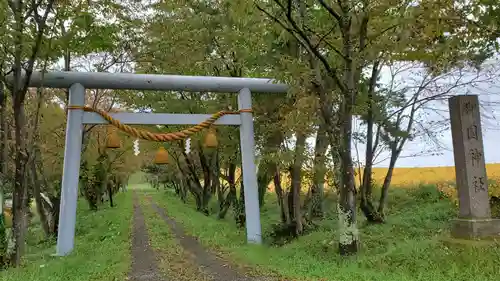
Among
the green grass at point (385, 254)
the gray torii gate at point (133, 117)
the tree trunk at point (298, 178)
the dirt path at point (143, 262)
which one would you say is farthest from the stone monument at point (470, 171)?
the dirt path at point (143, 262)

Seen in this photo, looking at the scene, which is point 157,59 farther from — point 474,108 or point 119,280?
point 474,108

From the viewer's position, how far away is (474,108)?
7.82 meters

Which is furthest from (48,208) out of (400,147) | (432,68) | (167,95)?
(432,68)

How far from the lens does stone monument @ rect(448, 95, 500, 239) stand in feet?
24.3

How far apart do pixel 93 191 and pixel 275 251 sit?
18.7m

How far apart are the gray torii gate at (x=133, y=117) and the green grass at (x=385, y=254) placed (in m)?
1.42

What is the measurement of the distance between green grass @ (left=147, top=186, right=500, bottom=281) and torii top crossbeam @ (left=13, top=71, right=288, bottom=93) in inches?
143

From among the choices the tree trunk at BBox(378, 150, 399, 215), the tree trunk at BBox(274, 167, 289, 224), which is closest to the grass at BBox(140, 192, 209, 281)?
the tree trunk at BBox(274, 167, 289, 224)

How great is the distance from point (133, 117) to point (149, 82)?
858 mm

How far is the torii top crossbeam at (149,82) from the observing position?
30.4ft

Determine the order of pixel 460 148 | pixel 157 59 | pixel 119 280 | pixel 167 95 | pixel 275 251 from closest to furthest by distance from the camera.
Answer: pixel 119 280
pixel 460 148
pixel 275 251
pixel 157 59
pixel 167 95

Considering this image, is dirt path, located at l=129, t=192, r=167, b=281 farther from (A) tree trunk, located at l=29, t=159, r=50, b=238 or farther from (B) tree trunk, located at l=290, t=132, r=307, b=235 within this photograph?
(B) tree trunk, located at l=290, t=132, r=307, b=235

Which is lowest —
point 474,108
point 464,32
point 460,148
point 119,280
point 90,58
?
point 119,280

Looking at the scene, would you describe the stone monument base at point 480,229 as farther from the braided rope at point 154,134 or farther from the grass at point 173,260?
the braided rope at point 154,134
